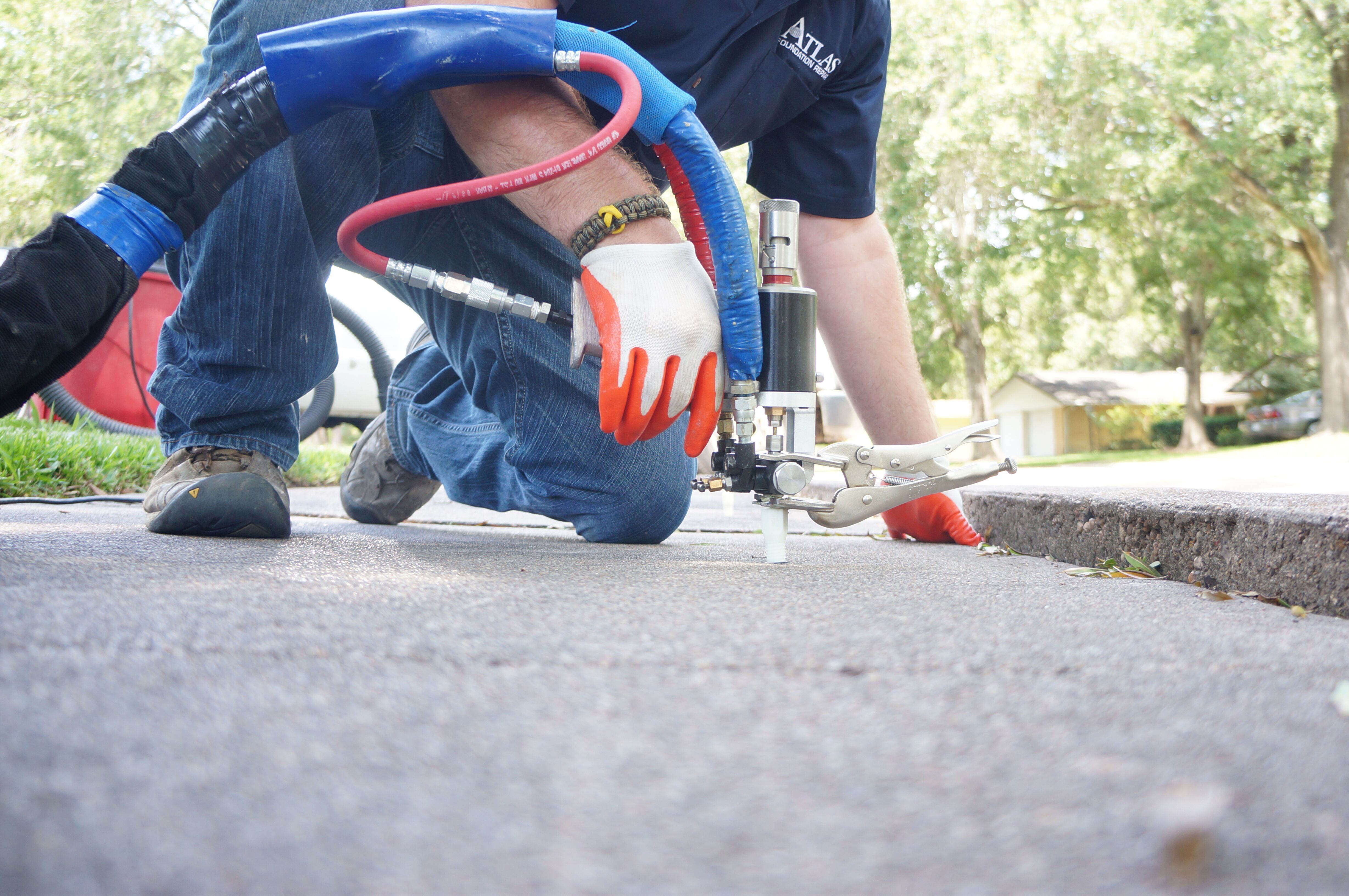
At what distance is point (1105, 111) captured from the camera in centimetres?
1444

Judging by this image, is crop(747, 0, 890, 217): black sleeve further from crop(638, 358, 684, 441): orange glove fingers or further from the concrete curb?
crop(638, 358, 684, 441): orange glove fingers

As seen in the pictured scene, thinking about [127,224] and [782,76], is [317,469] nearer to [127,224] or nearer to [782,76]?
[782,76]

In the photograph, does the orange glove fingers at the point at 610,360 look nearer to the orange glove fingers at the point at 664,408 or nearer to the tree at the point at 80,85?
the orange glove fingers at the point at 664,408

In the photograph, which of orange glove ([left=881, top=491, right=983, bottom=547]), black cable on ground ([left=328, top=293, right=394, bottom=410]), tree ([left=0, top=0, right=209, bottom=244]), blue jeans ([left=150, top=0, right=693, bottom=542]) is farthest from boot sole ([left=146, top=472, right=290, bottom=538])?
tree ([left=0, top=0, right=209, bottom=244])

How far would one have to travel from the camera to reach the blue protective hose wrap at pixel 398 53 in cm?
144

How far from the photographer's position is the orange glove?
2182mm

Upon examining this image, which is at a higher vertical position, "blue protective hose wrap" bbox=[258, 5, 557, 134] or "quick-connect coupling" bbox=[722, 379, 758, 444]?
"blue protective hose wrap" bbox=[258, 5, 557, 134]

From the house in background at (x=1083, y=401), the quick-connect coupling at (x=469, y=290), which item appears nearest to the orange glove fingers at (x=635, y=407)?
the quick-connect coupling at (x=469, y=290)

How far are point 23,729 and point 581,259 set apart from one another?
107cm

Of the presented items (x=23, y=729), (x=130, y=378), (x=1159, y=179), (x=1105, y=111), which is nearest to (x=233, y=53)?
(x=23, y=729)

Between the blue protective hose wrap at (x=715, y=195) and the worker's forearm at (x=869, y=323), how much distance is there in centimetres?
89

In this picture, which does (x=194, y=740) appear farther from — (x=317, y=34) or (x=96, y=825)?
(x=317, y=34)

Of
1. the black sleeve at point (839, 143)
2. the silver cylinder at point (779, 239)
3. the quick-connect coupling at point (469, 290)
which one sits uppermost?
the black sleeve at point (839, 143)

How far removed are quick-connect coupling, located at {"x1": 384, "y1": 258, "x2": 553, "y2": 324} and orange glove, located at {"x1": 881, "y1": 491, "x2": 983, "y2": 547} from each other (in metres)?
1.01
